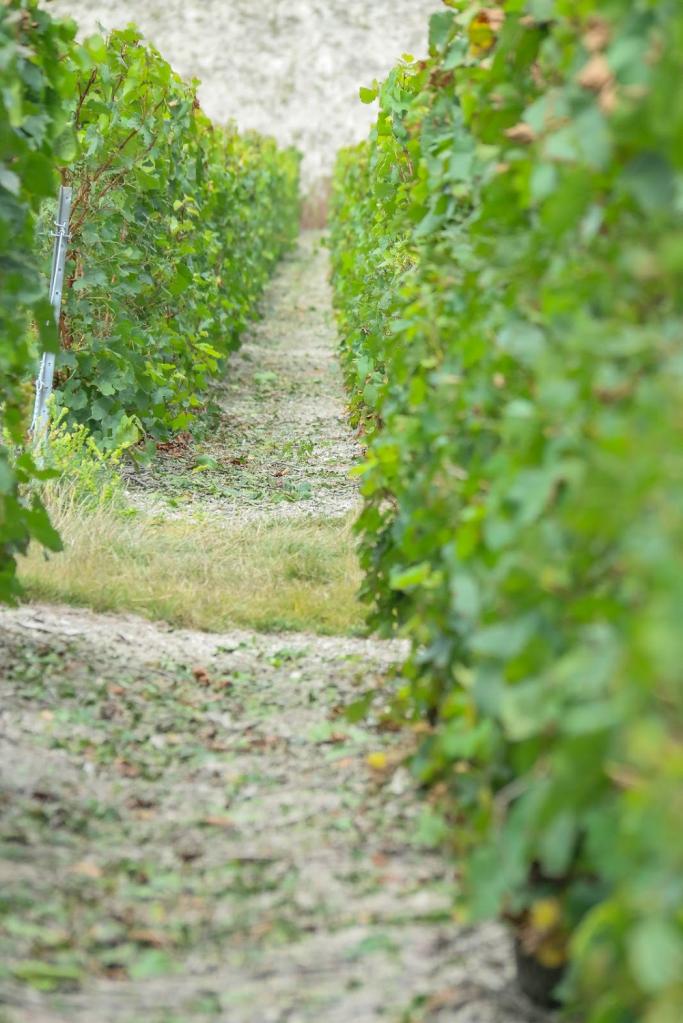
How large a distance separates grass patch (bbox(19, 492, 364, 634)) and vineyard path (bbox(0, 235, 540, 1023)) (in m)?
0.13

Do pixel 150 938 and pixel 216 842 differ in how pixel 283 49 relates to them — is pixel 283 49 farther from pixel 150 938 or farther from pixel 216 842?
pixel 150 938

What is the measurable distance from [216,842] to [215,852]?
A: 0.22ft

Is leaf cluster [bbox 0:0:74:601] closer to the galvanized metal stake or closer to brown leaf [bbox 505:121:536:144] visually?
brown leaf [bbox 505:121:536:144]

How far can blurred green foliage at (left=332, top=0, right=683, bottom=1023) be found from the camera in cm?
160

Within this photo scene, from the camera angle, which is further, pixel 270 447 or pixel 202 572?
pixel 270 447

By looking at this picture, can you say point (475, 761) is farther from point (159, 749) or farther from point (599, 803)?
point (159, 749)

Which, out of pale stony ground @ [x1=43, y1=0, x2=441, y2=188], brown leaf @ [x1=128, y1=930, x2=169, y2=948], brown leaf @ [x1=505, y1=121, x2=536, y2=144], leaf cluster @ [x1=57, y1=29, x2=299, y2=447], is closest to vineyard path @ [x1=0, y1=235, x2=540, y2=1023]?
brown leaf @ [x1=128, y1=930, x2=169, y2=948]

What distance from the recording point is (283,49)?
4325cm

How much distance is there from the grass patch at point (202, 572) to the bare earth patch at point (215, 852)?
1.30ft

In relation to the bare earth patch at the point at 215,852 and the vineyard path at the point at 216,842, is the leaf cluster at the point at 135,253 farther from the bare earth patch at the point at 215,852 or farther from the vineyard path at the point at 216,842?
the bare earth patch at the point at 215,852

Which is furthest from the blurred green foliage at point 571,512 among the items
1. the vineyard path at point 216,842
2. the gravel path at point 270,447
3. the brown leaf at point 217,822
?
the gravel path at point 270,447

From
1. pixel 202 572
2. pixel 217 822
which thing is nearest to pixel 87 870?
pixel 217 822

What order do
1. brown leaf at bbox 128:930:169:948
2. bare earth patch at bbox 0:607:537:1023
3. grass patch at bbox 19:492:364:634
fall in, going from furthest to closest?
grass patch at bbox 19:492:364:634 < brown leaf at bbox 128:930:169:948 < bare earth patch at bbox 0:607:537:1023

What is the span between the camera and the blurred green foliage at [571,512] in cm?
160
